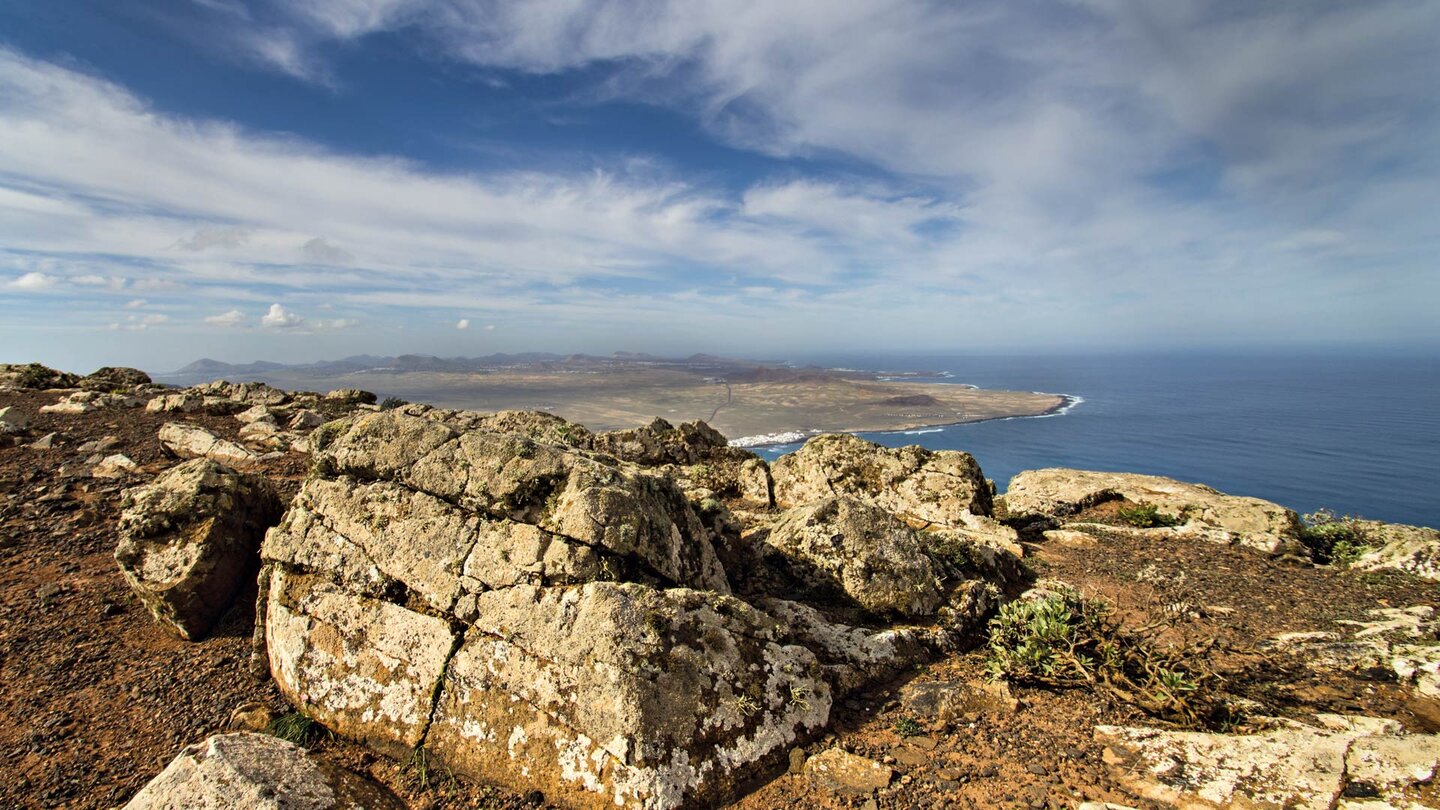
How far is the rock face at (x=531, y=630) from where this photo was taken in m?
5.94

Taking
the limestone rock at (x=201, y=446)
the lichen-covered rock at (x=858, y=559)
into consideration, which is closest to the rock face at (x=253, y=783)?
the lichen-covered rock at (x=858, y=559)

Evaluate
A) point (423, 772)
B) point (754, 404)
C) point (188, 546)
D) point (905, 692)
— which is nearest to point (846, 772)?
point (905, 692)

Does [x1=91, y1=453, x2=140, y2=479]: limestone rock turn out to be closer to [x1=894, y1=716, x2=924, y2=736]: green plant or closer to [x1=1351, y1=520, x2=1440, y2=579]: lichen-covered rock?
[x1=894, y1=716, x2=924, y2=736]: green plant

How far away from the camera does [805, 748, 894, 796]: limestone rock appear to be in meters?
5.88

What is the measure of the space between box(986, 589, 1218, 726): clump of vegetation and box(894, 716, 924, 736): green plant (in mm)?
1788

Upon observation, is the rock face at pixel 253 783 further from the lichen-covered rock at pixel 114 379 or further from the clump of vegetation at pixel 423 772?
the lichen-covered rock at pixel 114 379

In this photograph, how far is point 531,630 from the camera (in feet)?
21.5

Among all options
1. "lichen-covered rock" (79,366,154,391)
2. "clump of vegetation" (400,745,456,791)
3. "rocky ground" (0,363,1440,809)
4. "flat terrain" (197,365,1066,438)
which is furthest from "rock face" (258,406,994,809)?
"flat terrain" (197,365,1066,438)

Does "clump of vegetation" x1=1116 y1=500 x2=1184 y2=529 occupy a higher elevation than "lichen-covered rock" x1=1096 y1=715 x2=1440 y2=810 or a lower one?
lower

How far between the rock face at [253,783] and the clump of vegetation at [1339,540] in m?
20.6

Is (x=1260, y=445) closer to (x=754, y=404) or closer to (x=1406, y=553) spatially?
(x=754, y=404)

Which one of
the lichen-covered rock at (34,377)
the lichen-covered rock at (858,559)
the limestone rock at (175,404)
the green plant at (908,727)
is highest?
the lichen-covered rock at (34,377)

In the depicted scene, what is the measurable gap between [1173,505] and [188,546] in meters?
23.8

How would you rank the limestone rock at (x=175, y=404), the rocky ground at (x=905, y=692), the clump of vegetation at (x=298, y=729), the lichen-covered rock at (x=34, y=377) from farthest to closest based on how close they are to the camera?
the lichen-covered rock at (x=34, y=377) → the limestone rock at (x=175, y=404) → the clump of vegetation at (x=298, y=729) → the rocky ground at (x=905, y=692)
